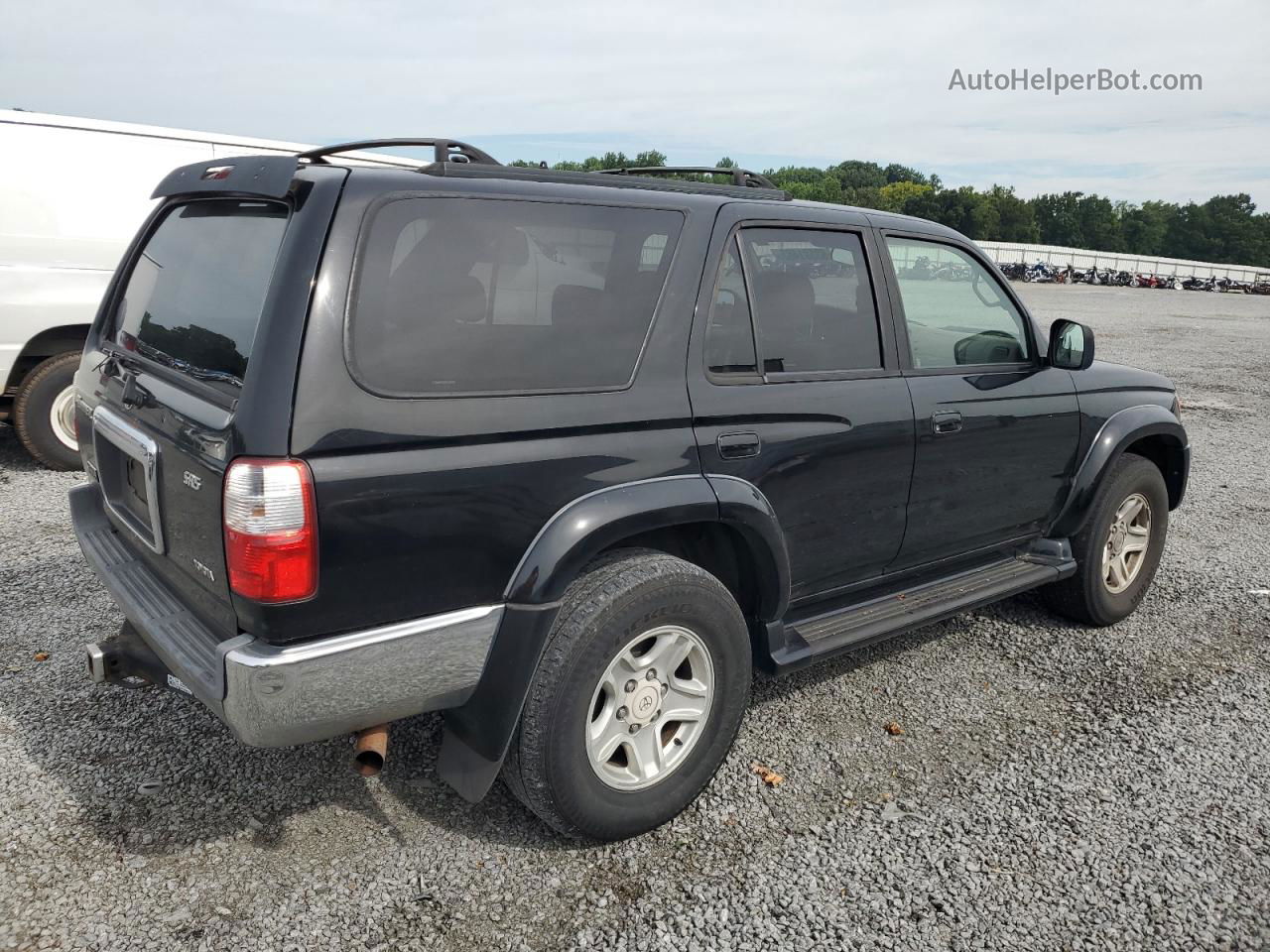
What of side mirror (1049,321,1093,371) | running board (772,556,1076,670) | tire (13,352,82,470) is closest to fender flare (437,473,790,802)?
running board (772,556,1076,670)

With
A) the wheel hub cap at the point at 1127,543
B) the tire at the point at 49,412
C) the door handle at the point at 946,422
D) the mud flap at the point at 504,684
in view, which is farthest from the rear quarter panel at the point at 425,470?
the tire at the point at 49,412

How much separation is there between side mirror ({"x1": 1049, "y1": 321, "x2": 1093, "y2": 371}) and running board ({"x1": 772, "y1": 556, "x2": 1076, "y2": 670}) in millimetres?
892

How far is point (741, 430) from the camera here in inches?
117

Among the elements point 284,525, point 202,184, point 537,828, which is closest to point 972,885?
point 537,828

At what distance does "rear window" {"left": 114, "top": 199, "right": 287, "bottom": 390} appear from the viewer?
2.48 m

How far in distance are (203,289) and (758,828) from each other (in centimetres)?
239

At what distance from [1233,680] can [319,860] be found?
12.5 feet

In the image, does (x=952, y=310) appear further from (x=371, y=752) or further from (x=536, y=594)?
(x=371, y=752)

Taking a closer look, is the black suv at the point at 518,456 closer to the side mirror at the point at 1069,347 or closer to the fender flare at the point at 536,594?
the fender flare at the point at 536,594

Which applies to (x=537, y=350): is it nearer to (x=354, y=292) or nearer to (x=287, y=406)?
(x=354, y=292)

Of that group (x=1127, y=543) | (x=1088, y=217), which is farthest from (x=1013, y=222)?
(x=1127, y=543)

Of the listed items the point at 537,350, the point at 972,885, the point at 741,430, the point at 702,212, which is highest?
the point at 702,212

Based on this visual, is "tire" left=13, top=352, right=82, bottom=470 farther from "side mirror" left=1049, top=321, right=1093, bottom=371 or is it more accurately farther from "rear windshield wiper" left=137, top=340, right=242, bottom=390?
"side mirror" left=1049, top=321, right=1093, bottom=371

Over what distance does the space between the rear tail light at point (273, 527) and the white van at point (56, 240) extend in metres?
5.22
